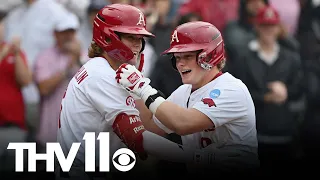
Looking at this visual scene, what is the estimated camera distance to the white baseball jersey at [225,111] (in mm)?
6648

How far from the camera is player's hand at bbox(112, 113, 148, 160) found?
21.3 ft

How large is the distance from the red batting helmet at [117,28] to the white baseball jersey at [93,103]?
0.44 ft

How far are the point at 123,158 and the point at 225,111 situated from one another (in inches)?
42.7

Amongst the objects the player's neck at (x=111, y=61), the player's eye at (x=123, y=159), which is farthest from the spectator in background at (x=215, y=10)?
the player's neck at (x=111, y=61)

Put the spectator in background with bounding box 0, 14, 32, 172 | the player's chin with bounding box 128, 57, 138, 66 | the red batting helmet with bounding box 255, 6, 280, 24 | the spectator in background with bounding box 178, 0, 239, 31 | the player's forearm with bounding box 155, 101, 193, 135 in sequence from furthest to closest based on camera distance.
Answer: the spectator in background with bounding box 178, 0, 239, 31
the red batting helmet with bounding box 255, 6, 280, 24
the spectator in background with bounding box 0, 14, 32, 172
the player's chin with bounding box 128, 57, 138, 66
the player's forearm with bounding box 155, 101, 193, 135

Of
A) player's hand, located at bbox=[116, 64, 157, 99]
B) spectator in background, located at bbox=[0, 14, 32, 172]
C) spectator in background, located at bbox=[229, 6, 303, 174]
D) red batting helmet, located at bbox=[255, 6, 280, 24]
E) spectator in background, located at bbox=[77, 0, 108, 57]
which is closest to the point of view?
player's hand, located at bbox=[116, 64, 157, 99]

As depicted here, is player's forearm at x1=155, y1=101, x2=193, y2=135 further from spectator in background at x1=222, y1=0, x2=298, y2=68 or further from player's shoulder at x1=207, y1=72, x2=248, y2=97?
spectator in background at x1=222, y1=0, x2=298, y2=68

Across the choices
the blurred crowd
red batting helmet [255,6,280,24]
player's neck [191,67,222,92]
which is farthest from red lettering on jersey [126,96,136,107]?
red batting helmet [255,6,280,24]

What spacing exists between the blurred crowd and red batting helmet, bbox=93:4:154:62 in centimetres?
294

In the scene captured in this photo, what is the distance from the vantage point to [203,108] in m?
6.62

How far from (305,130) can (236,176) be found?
423 centimetres

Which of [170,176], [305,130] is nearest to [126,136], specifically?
[170,176]

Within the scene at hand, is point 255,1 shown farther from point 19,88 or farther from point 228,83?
point 228,83

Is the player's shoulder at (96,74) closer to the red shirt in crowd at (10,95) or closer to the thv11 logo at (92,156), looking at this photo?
the thv11 logo at (92,156)
